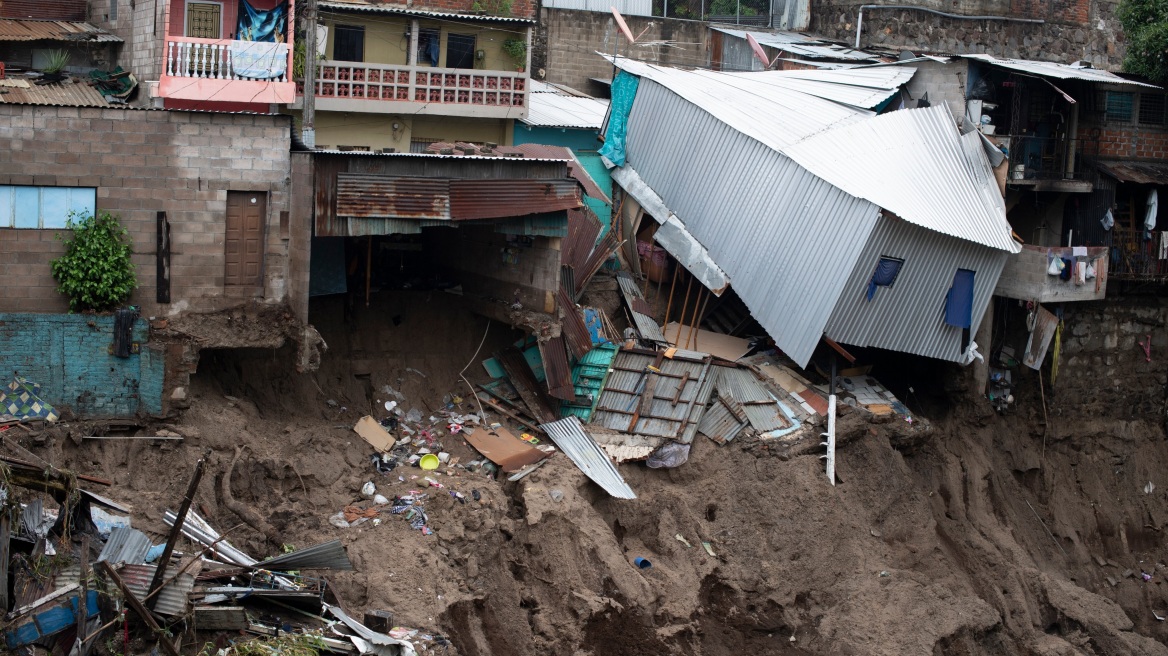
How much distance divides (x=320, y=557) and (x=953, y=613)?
30.5 feet

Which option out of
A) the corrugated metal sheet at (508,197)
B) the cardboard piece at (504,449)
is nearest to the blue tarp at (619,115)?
the corrugated metal sheet at (508,197)

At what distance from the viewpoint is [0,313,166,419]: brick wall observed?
16.2 m

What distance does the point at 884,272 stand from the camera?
20062 millimetres

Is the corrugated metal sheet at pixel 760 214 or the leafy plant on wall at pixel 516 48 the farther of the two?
the leafy plant on wall at pixel 516 48

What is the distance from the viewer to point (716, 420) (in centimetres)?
2034

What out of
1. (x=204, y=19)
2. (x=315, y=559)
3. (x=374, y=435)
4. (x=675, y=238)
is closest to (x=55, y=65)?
(x=204, y=19)

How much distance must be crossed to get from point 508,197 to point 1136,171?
12.2m

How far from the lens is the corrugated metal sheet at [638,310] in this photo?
21.4m

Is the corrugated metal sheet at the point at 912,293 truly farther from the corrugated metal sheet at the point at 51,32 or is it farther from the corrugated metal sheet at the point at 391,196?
the corrugated metal sheet at the point at 51,32

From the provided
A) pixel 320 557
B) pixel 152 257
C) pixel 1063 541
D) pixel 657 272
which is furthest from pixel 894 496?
pixel 152 257

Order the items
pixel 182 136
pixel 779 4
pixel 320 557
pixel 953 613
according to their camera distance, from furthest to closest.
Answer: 1. pixel 779 4
2. pixel 953 613
3. pixel 182 136
4. pixel 320 557

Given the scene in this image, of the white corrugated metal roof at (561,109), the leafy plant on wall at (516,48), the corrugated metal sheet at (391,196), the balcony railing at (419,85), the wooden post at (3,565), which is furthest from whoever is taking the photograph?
the leafy plant on wall at (516,48)

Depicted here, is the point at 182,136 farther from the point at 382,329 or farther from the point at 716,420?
the point at 716,420

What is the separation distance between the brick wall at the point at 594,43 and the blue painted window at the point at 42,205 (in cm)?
1535
